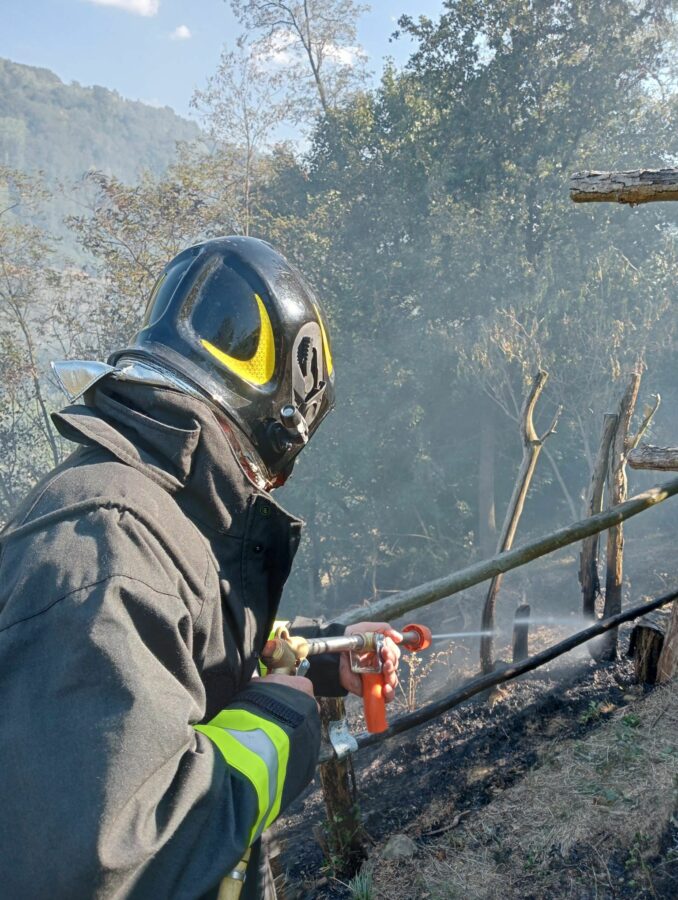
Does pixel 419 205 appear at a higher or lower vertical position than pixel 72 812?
higher

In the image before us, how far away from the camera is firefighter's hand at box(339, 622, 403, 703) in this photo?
197 centimetres

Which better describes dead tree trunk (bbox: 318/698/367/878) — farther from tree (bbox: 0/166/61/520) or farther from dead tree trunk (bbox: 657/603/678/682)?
tree (bbox: 0/166/61/520)

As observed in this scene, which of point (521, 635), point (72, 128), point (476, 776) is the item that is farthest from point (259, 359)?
point (72, 128)

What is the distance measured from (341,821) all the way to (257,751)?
2.09 m

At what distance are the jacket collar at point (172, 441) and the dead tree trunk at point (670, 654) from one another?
Result: 10.4 ft

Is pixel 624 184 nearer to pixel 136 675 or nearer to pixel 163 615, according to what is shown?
pixel 163 615

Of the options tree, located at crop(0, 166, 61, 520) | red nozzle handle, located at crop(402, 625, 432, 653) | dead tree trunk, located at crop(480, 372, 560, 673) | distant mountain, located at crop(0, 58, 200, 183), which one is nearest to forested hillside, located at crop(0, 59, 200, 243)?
distant mountain, located at crop(0, 58, 200, 183)

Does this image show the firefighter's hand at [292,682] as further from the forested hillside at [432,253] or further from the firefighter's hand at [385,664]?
the forested hillside at [432,253]

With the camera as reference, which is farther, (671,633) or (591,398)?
(591,398)

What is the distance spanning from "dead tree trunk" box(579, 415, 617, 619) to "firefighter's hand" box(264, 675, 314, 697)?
4060 mm

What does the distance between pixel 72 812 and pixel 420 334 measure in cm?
2104

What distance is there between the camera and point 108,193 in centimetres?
2019

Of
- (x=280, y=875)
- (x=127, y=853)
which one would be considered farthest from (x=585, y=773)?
(x=127, y=853)

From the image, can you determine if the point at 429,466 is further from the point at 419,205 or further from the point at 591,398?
the point at 419,205
